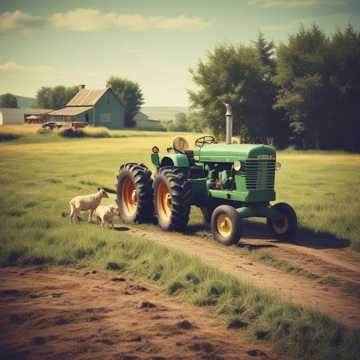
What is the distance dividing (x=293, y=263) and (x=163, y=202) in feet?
10.8

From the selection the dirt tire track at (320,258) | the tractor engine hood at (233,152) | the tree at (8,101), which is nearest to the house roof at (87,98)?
the tree at (8,101)

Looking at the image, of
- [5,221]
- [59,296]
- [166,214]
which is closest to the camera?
[59,296]

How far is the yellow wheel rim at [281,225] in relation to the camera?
8.59 m

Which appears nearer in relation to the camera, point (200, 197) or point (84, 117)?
point (200, 197)

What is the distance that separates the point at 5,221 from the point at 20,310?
416 centimetres

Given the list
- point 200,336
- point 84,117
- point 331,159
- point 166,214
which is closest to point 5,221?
point 166,214

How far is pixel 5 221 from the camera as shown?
8.84 metres

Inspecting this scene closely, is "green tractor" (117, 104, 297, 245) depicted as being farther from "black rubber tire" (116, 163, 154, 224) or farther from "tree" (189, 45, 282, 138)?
"tree" (189, 45, 282, 138)

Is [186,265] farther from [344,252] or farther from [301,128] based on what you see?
[301,128]

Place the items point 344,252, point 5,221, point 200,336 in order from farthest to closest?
point 5,221 → point 344,252 → point 200,336

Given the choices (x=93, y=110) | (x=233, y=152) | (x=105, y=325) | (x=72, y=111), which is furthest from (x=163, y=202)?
(x=93, y=110)

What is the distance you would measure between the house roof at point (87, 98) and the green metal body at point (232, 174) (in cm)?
3710

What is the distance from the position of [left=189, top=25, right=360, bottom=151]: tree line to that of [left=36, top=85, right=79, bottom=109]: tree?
91.2 feet

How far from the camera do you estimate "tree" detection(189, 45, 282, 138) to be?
31.8 meters
